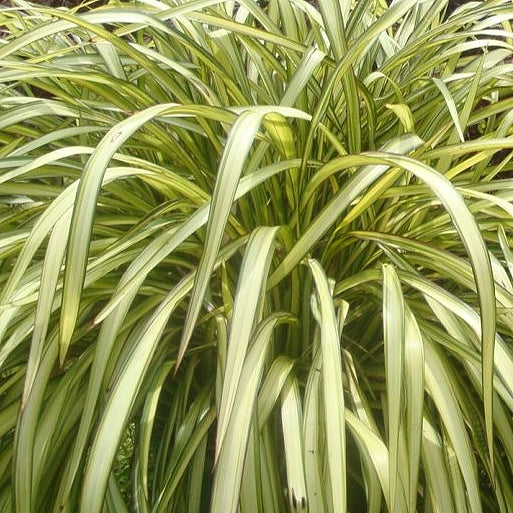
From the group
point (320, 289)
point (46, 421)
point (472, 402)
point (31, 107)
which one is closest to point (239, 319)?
point (320, 289)

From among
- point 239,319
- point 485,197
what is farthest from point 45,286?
point 485,197

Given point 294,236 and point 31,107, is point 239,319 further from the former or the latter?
point 31,107

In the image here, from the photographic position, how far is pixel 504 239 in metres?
1.17

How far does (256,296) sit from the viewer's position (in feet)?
3.13

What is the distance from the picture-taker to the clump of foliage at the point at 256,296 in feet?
3.07

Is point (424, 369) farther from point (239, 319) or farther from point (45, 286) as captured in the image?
point (45, 286)

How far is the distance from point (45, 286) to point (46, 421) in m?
0.24

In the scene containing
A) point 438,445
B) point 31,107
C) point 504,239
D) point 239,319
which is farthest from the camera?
point 31,107

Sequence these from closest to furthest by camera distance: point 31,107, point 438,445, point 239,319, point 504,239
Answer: point 239,319 < point 438,445 < point 504,239 < point 31,107

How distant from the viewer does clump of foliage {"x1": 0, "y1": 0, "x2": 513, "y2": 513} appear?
0.94 meters

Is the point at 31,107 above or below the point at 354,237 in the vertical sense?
above

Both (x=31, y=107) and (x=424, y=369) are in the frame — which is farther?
(x=31, y=107)

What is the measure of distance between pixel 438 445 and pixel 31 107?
809 mm

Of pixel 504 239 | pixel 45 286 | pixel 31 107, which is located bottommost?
pixel 45 286
